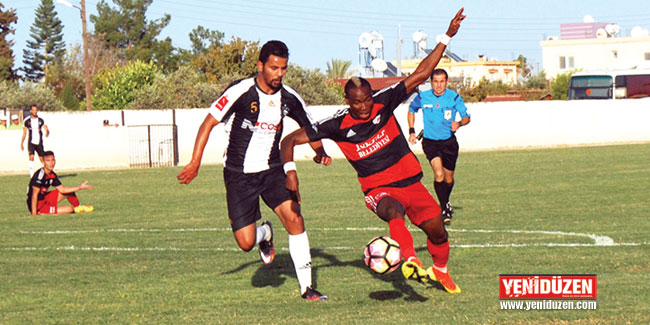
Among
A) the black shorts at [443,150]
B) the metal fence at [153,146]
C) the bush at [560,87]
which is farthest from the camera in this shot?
the bush at [560,87]

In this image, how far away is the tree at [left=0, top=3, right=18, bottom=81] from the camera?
89.5m

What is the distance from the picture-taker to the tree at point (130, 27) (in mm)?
106750

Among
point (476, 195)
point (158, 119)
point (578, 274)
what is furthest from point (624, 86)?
point (578, 274)

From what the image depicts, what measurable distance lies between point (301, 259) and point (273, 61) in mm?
1852

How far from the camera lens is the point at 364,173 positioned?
862 cm

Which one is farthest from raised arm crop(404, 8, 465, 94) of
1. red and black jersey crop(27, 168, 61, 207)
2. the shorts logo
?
red and black jersey crop(27, 168, 61, 207)

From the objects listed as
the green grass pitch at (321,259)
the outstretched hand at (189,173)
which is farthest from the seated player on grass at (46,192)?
the outstretched hand at (189,173)

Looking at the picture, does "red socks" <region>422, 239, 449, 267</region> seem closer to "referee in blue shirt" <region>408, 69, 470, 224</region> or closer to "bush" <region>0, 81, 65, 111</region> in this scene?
"referee in blue shirt" <region>408, 69, 470, 224</region>

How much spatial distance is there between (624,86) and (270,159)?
46.9 metres

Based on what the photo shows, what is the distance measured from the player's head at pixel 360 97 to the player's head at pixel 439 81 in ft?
21.1

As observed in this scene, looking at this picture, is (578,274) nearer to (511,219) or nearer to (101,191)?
(511,219)

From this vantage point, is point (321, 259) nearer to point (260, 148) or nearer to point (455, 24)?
point (260, 148)

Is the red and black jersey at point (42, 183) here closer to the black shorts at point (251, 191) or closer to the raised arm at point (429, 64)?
the black shorts at point (251, 191)

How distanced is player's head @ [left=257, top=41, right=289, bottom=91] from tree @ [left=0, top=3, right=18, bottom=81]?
85.7 metres
